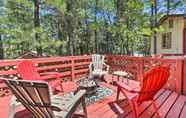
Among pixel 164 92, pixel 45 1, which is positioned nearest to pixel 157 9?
pixel 45 1

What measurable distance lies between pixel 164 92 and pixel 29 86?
13.3 ft

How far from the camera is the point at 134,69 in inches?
290

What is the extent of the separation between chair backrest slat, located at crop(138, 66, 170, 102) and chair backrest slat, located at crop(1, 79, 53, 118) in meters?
1.54

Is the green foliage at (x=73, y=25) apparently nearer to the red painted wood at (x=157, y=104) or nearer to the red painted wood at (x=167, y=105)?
the red painted wood at (x=157, y=104)

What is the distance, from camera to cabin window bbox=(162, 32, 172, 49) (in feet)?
57.8

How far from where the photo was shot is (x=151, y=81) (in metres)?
3.54

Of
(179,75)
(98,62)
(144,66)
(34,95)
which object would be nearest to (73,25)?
(98,62)

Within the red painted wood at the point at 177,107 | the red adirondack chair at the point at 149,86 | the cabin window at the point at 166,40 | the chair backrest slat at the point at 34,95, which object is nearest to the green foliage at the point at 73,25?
the cabin window at the point at 166,40

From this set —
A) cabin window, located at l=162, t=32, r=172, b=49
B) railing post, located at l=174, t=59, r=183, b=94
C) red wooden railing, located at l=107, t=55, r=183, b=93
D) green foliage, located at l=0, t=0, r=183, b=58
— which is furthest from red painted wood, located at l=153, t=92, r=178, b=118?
cabin window, located at l=162, t=32, r=172, b=49

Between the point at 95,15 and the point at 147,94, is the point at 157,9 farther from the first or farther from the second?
the point at 147,94

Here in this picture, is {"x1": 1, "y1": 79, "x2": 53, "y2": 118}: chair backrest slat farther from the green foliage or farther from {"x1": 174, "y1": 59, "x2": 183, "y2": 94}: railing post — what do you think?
the green foliage

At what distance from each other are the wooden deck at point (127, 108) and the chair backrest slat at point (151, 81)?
1.49 feet

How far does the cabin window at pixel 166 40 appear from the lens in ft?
57.8

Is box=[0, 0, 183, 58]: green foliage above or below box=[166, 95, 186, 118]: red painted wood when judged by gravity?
above
